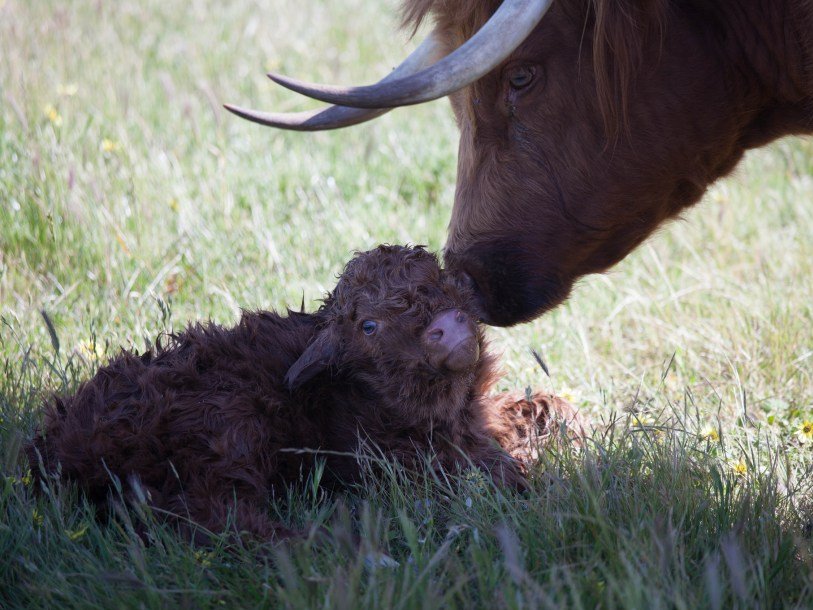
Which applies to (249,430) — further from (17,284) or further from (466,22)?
(17,284)

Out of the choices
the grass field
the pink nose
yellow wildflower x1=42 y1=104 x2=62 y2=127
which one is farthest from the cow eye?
yellow wildflower x1=42 y1=104 x2=62 y2=127

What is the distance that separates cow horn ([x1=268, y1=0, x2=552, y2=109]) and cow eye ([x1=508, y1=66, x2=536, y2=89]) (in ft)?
1.15

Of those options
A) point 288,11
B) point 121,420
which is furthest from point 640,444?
point 288,11

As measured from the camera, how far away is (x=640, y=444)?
9.23 ft

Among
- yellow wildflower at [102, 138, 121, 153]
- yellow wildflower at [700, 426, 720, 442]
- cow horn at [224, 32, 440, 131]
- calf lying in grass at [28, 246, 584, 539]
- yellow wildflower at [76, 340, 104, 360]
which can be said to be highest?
yellow wildflower at [102, 138, 121, 153]

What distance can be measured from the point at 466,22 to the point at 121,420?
183cm

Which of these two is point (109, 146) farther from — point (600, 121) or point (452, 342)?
point (452, 342)

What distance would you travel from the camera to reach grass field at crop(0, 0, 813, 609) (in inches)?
87.7

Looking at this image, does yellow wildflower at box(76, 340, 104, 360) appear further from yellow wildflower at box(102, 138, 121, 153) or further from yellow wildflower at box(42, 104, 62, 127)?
yellow wildflower at box(42, 104, 62, 127)

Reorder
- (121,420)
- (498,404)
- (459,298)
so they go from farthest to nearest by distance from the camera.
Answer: (498,404), (459,298), (121,420)

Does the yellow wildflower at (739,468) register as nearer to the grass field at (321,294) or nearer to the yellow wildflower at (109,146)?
the grass field at (321,294)

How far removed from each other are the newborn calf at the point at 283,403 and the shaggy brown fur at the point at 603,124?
0.46 metres

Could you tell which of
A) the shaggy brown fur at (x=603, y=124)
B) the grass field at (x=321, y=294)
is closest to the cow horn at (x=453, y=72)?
the shaggy brown fur at (x=603, y=124)

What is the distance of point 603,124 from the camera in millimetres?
3125
